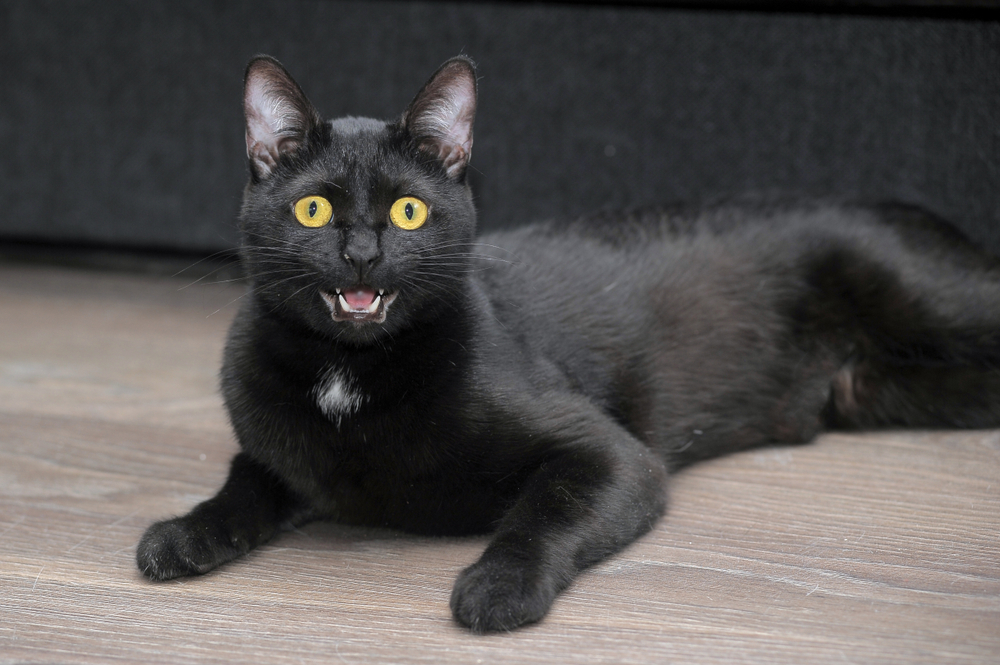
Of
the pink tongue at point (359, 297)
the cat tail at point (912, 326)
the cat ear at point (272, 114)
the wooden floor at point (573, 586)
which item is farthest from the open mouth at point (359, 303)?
the cat tail at point (912, 326)

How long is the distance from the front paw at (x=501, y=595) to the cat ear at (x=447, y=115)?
1.81ft

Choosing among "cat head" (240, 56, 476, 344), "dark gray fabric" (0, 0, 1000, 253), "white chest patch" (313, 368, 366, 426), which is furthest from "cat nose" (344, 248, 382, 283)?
"dark gray fabric" (0, 0, 1000, 253)

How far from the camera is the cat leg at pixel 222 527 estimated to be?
4.13 ft

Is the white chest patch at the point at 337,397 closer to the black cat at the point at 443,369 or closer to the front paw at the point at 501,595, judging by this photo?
the black cat at the point at 443,369

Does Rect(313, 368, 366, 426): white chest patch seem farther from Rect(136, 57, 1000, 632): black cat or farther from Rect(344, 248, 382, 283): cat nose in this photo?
Rect(344, 248, 382, 283): cat nose

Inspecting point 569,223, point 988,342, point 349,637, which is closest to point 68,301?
point 569,223

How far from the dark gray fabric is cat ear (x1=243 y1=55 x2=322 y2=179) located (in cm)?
99

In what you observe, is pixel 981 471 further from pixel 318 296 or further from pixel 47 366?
pixel 47 366

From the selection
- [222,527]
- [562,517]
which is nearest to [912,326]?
[562,517]

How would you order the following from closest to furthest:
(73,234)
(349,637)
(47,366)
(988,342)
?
(349,637) < (988,342) < (47,366) < (73,234)

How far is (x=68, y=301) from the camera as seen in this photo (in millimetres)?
Answer: 2777

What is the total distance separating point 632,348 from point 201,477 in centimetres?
73

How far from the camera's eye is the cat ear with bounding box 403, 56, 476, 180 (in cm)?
136

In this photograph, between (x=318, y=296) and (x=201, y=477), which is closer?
(x=318, y=296)
